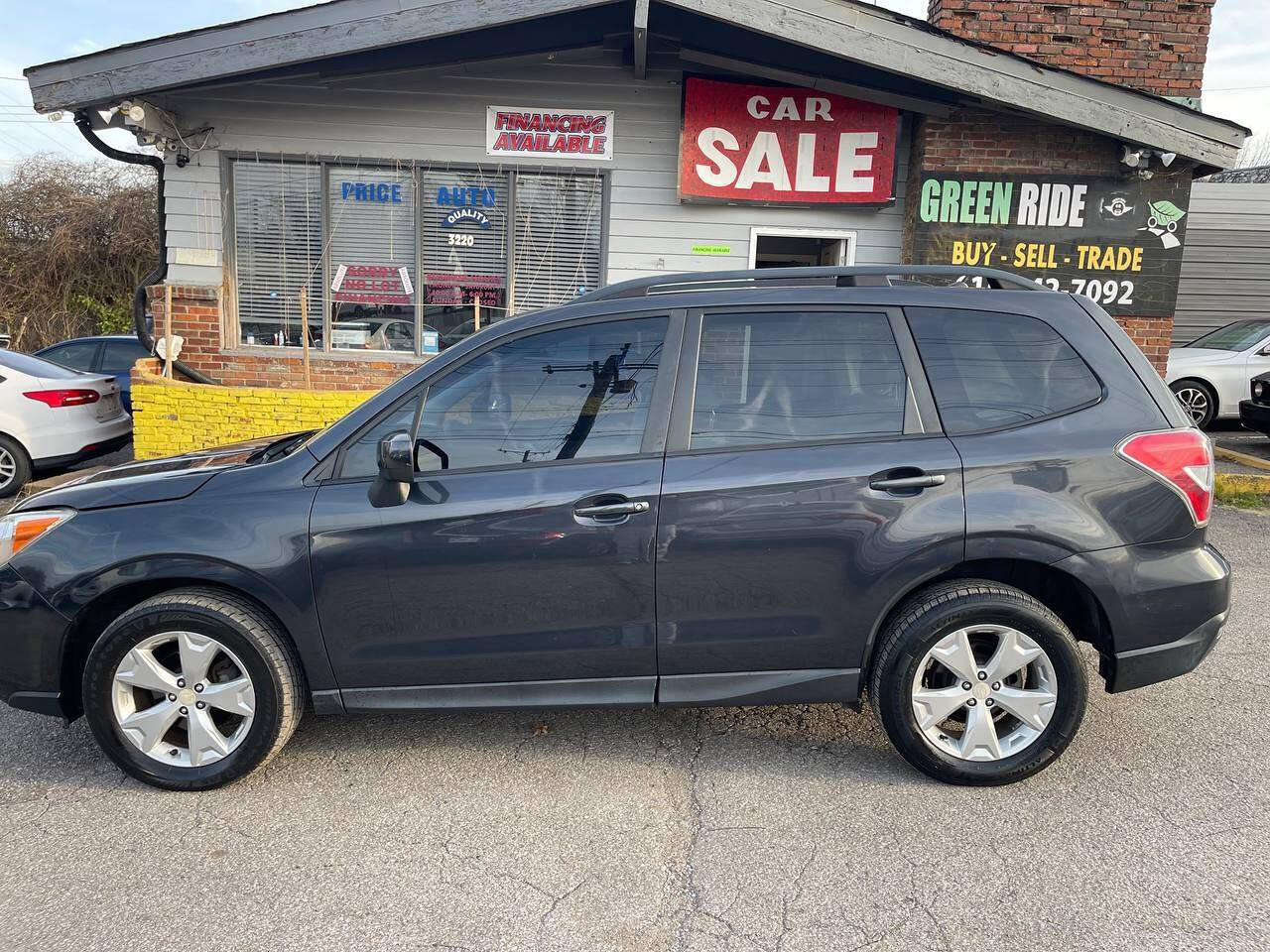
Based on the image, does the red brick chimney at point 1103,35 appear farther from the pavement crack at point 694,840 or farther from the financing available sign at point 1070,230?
the pavement crack at point 694,840

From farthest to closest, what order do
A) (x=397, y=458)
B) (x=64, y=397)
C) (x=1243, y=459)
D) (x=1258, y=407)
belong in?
(x=1258, y=407)
(x=1243, y=459)
(x=64, y=397)
(x=397, y=458)

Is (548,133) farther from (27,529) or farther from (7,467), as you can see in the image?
(27,529)

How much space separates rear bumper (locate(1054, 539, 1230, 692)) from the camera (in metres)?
3.17

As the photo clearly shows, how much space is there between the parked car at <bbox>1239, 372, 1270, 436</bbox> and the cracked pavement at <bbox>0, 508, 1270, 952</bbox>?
766cm

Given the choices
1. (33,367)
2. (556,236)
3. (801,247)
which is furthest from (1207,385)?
(33,367)

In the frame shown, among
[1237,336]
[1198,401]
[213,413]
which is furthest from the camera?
[1237,336]

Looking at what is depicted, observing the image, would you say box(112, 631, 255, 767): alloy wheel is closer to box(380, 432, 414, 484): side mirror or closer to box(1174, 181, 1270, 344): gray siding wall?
box(380, 432, 414, 484): side mirror

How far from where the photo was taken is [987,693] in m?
3.19

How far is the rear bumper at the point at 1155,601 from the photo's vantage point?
317 cm

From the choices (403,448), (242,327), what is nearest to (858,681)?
(403,448)

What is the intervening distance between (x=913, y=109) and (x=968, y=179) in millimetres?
843

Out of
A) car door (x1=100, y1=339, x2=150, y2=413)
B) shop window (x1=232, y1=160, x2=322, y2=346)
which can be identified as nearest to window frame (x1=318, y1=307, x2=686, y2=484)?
shop window (x1=232, y1=160, x2=322, y2=346)

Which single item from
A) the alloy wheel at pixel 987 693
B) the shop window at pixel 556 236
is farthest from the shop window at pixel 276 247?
the alloy wheel at pixel 987 693

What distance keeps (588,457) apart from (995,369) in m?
1.54
